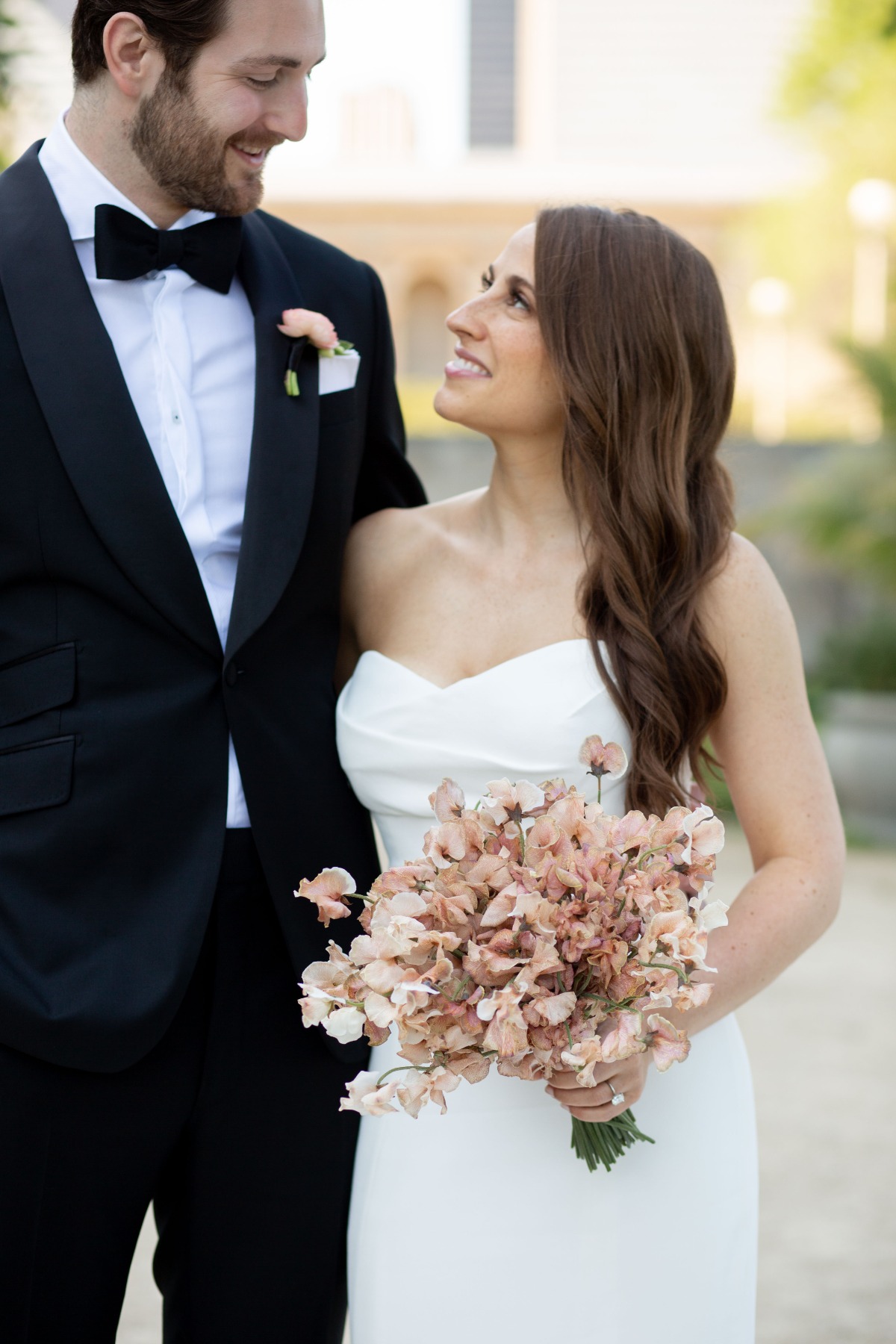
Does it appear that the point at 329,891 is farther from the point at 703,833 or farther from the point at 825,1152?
the point at 825,1152

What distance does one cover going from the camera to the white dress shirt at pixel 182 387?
7.14ft

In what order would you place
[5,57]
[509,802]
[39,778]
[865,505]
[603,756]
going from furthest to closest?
1. [865,505]
2. [5,57]
3. [39,778]
4. [603,756]
5. [509,802]

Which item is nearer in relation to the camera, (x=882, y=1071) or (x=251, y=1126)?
(x=251, y=1126)

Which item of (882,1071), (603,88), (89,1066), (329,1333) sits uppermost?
(603,88)

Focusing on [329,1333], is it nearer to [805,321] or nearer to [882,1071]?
[882,1071]

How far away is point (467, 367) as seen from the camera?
2.51 m

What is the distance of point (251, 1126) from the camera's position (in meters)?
2.25

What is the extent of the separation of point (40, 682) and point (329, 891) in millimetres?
635

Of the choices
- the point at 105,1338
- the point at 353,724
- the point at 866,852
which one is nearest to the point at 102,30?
the point at 353,724

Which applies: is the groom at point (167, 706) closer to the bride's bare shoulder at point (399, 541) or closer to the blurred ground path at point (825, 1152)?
the bride's bare shoulder at point (399, 541)

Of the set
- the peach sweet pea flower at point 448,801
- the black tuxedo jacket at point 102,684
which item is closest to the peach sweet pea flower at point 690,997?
the peach sweet pea flower at point 448,801

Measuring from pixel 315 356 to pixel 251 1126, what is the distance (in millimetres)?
Result: 1292

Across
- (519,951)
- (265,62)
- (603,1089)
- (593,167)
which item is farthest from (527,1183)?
(593,167)

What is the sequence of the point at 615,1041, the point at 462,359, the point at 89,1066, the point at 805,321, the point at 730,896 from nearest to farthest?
the point at 615,1041, the point at 89,1066, the point at 462,359, the point at 730,896, the point at 805,321
